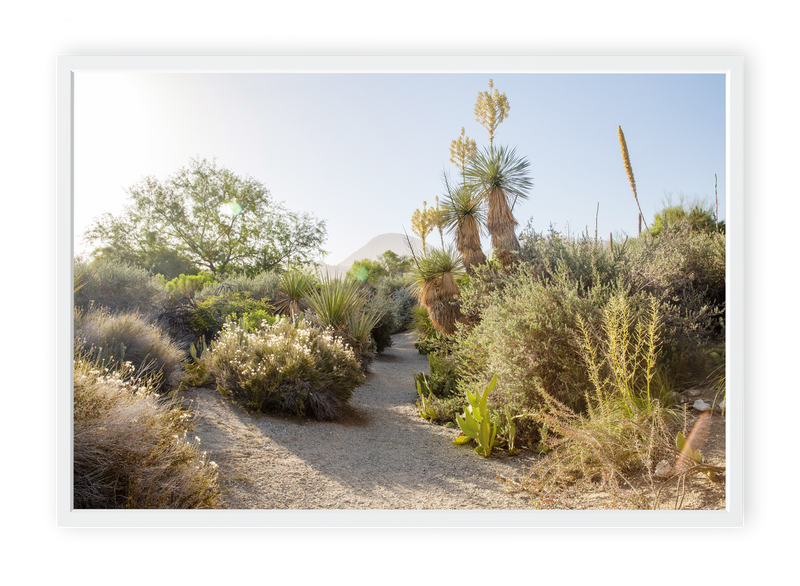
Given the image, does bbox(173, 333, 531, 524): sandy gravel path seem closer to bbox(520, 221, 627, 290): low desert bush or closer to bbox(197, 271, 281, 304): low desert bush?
Answer: bbox(520, 221, 627, 290): low desert bush

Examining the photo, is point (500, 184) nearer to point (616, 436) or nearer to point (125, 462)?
point (616, 436)

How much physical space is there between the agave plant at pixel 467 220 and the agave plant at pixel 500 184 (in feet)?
0.81

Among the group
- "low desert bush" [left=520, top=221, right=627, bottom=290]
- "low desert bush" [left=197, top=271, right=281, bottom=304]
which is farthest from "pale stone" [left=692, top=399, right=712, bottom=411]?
"low desert bush" [left=197, top=271, right=281, bottom=304]

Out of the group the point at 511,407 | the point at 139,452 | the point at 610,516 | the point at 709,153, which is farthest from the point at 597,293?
A: the point at 139,452

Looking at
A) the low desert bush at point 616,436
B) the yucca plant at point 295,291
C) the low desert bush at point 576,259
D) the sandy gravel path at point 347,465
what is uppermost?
the low desert bush at point 576,259

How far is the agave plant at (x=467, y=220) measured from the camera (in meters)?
7.31

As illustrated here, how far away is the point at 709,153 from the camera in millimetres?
2832

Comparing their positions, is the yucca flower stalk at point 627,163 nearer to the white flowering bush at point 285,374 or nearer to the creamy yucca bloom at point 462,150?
the creamy yucca bloom at point 462,150

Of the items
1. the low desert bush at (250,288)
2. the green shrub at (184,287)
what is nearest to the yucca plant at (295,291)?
the low desert bush at (250,288)

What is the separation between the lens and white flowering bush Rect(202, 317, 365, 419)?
16.8ft

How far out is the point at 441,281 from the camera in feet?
24.9

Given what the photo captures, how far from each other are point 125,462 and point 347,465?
1734 mm

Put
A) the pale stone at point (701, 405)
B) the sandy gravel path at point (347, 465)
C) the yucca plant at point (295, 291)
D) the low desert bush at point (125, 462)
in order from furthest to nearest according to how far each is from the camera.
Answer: the yucca plant at point (295, 291) < the pale stone at point (701, 405) < the sandy gravel path at point (347, 465) < the low desert bush at point (125, 462)

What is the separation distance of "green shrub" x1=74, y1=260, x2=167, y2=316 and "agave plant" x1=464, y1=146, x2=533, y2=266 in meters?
6.11
